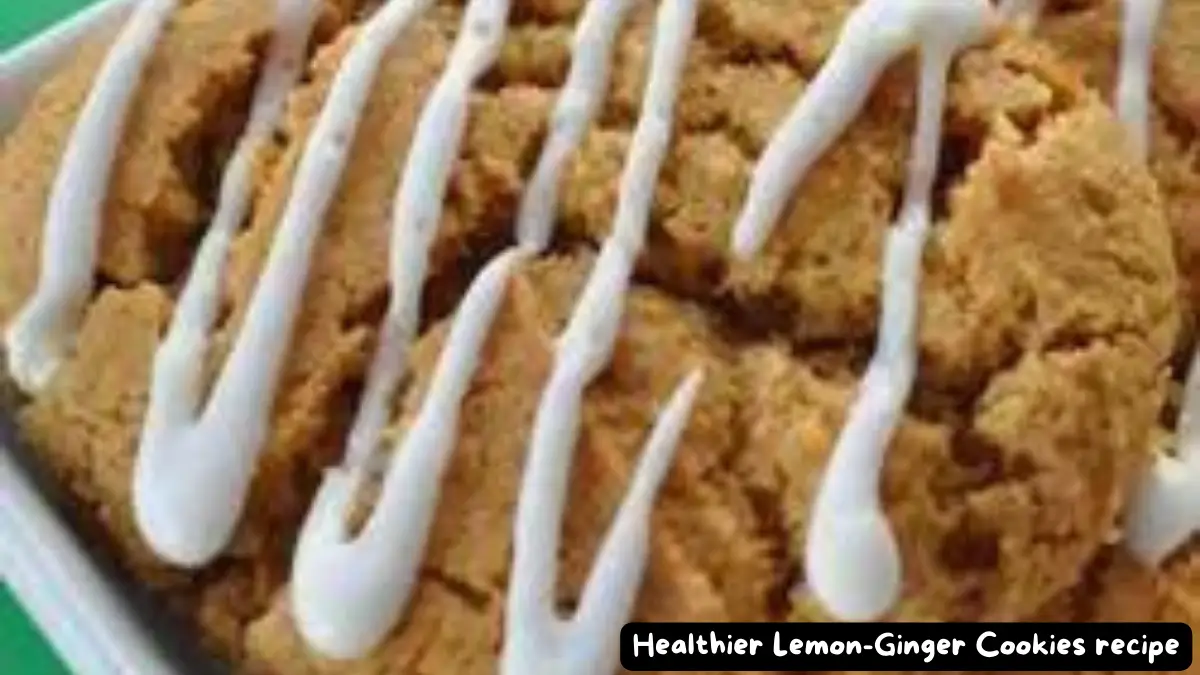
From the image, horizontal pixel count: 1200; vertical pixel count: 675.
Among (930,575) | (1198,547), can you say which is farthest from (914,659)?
(1198,547)

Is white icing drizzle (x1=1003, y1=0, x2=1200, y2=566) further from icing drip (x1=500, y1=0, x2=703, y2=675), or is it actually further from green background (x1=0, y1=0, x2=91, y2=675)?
green background (x1=0, y1=0, x2=91, y2=675)

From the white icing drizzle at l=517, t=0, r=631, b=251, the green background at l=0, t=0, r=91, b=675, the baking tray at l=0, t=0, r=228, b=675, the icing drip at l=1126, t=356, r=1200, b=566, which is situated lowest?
the green background at l=0, t=0, r=91, b=675

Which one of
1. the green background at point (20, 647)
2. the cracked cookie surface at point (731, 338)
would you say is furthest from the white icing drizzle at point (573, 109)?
the green background at point (20, 647)

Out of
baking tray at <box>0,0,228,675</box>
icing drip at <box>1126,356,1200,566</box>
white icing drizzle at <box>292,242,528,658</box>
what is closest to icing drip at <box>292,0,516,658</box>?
white icing drizzle at <box>292,242,528,658</box>

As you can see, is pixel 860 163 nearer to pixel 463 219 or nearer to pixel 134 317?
pixel 463 219

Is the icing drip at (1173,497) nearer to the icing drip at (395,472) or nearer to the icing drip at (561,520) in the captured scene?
the icing drip at (561,520)

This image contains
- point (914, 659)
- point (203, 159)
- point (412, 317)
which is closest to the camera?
point (914, 659)
